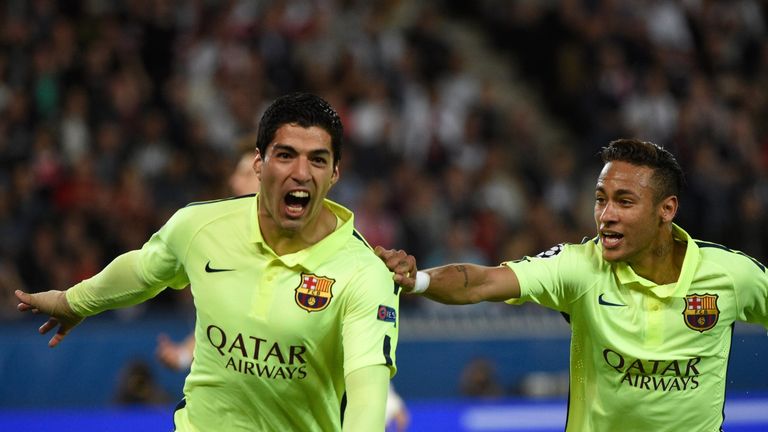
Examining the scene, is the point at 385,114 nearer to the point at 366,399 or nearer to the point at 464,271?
the point at 464,271

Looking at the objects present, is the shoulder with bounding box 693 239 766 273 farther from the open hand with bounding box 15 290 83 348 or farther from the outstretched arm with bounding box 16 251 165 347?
the open hand with bounding box 15 290 83 348

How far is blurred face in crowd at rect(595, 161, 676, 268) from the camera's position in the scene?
514 cm

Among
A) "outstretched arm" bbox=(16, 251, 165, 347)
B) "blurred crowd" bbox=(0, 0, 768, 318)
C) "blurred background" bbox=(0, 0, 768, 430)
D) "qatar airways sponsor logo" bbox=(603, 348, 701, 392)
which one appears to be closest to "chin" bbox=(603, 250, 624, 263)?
"qatar airways sponsor logo" bbox=(603, 348, 701, 392)

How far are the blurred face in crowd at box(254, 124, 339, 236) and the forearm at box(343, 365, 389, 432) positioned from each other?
680 mm

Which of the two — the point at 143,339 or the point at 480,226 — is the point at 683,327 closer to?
the point at 143,339

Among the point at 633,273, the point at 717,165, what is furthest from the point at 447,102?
the point at 633,273

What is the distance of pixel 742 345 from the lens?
38.7 ft

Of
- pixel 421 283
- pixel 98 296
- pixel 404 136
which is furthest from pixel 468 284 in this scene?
pixel 404 136

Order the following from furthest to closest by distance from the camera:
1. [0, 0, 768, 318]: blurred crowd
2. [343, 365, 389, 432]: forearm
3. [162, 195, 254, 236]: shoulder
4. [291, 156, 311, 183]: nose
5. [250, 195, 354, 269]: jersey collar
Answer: [0, 0, 768, 318]: blurred crowd
[162, 195, 254, 236]: shoulder
[250, 195, 354, 269]: jersey collar
[291, 156, 311, 183]: nose
[343, 365, 389, 432]: forearm

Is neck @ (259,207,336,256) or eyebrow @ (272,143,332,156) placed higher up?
eyebrow @ (272,143,332,156)

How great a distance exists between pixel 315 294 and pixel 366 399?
1.65 ft

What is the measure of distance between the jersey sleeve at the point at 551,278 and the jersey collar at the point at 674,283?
0.16 m

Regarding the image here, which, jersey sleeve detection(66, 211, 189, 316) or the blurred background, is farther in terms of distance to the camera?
the blurred background

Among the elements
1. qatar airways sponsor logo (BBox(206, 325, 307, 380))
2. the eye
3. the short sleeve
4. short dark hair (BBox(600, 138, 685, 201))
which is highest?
short dark hair (BBox(600, 138, 685, 201))
